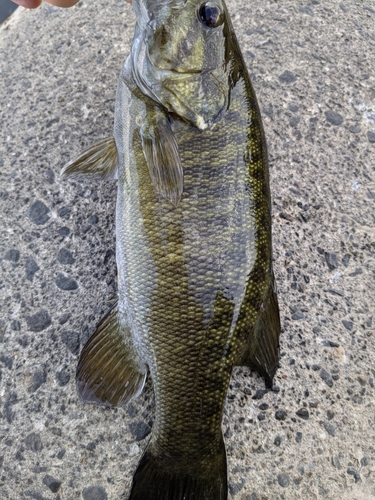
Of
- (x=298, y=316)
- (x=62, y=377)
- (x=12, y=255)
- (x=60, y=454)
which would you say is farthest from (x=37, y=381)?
(x=298, y=316)

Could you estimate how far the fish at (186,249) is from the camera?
6.45ft

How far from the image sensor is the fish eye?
2.17m

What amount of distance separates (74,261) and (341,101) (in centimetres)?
192

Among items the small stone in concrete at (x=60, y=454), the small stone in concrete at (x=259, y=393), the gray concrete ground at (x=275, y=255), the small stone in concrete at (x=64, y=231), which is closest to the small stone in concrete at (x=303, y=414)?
the gray concrete ground at (x=275, y=255)

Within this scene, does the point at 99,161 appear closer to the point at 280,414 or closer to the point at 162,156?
the point at 162,156

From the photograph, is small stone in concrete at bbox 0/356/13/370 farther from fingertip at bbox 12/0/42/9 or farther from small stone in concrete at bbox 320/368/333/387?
fingertip at bbox 12/0/42/9

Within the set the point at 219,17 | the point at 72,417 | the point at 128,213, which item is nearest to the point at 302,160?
the point at 219,17

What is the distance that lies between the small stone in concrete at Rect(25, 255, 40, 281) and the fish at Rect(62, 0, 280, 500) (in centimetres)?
52

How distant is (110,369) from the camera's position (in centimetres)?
215

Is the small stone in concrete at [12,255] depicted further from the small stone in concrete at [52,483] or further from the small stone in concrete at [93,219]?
the small stone in concrete at [52,483]

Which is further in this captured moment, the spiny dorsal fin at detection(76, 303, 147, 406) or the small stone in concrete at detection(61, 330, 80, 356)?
the small stone in concrete at detection(61, 330, 80, 356)

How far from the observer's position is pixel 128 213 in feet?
7.04

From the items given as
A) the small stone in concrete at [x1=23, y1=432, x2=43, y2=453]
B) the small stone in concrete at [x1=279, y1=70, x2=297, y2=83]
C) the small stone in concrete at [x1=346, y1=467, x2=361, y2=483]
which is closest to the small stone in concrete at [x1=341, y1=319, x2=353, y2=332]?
the small stone in concrete at [x1=346, y1=467, x2=361, y2=483]

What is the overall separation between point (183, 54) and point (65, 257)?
1.20 metres
